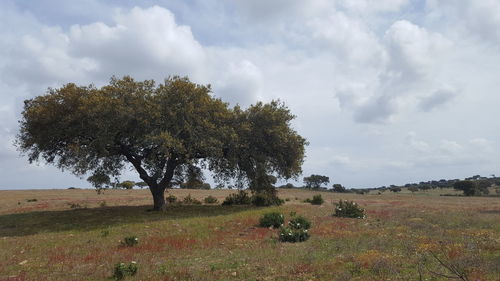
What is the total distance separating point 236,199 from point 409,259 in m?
30.0

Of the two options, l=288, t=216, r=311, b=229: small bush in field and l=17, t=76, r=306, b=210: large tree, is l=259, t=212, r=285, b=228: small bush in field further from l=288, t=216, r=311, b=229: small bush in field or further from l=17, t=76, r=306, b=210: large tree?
l=17, t=76, r=306, b=210: large tree

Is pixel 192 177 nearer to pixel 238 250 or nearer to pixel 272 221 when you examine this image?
pixel 272 221

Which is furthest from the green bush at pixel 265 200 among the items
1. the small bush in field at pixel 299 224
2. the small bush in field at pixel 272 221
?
the small bush in field at pixel 299 224

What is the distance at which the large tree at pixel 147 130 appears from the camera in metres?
26.6

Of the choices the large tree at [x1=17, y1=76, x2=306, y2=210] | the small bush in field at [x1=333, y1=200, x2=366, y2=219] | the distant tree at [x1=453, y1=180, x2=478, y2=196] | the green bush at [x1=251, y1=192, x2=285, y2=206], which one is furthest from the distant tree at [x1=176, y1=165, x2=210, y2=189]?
the distant tree at [x1=453, y1=180, x2=478, y2=196]

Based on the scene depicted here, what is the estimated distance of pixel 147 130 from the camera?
27.4m

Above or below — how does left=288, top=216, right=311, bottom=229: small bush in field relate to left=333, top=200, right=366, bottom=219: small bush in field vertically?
below

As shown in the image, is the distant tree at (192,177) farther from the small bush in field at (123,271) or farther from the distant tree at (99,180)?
the small bush in field at (123,271)

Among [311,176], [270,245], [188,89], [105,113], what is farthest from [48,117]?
[311,176]

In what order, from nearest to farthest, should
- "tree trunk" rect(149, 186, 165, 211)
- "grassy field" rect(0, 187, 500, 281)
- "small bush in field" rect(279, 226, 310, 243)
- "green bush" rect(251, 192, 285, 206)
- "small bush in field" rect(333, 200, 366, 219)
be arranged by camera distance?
"grassy field" rect(0, 187, 500, 281), "small bush in field" rect(279, 226, 310, 243), "small bush in field" rect(333, 200, 366, 219), "tree trunk" rect(149, 186, 165, 211), "green bush" rect(251, 192, 285, 206)

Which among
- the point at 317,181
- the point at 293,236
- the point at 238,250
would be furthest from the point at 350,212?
the point at 317,181

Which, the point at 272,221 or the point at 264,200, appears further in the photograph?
the point at 264,200

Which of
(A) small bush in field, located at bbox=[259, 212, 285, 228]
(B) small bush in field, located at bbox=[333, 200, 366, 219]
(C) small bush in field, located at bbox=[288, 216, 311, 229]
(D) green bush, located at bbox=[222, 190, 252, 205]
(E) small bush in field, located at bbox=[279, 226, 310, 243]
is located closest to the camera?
(E) small bush in field, located at bbox=[279, 226, 310, 243]

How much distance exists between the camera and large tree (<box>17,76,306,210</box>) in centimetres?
2659
